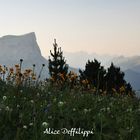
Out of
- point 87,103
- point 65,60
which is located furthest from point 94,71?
point 87,103

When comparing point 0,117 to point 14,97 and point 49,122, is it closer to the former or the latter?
point 49,122

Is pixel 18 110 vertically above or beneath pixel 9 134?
above

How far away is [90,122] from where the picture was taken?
7688mm

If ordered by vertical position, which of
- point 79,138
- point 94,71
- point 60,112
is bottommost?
point 79,138

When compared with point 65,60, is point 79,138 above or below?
below

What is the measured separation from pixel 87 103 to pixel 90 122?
2.48 m

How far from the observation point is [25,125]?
718 cm

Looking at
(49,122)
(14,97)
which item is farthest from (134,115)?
(14,97)

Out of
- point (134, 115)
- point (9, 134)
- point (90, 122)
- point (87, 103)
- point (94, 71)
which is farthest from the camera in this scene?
point (94, 71)

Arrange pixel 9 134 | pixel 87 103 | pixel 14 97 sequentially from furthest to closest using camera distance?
pixel 87 103, pixel 14 97, pixel 9 134

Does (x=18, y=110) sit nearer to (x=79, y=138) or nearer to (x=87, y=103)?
(x=79, y=138)

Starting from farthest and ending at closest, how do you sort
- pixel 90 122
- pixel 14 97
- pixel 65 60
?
pixel 65 60 → pixel 14 97 → pixel 90 122

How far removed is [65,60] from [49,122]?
160 ft

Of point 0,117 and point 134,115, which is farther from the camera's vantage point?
point 134,115
